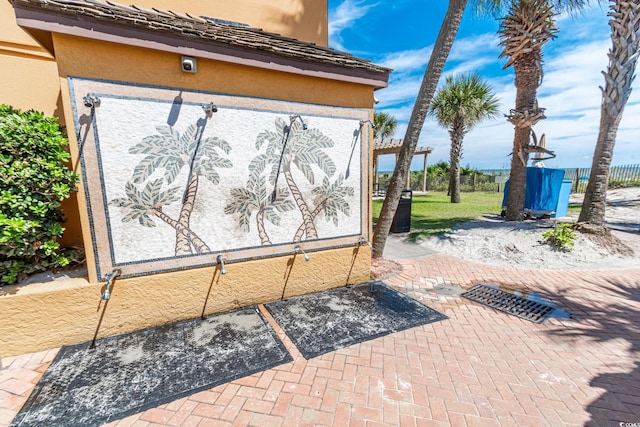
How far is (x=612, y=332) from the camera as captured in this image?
151 inches

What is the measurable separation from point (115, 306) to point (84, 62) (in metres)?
3.24

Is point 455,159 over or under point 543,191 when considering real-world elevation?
over

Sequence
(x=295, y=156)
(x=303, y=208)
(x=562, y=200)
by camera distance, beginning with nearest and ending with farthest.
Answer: (x=295, y=156)
(x=303, y=208)
(x=562, y=200)

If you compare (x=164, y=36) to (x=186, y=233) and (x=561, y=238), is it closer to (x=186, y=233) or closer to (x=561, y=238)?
(x=186, y=233)

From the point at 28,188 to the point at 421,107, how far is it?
22.9 ft

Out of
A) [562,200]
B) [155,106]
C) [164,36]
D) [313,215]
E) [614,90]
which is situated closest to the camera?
[164,36]

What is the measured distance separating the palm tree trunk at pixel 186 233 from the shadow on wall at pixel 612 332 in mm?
4857

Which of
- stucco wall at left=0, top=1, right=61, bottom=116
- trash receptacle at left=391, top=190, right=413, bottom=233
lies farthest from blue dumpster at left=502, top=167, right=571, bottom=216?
stucco wall at left=0, top=1, right=61, bottom=116

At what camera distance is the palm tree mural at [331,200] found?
4953mm

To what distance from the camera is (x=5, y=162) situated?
3.12 meters

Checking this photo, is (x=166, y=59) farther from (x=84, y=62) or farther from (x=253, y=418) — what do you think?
(x=253, y=418)

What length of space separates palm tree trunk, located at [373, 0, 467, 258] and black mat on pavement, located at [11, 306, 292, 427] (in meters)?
3.80

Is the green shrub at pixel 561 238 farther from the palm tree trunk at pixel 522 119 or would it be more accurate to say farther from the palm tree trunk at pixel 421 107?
the palm tree trunk at pixel 421 107

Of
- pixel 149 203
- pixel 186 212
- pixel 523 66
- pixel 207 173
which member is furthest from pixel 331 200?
pixel 523 66
